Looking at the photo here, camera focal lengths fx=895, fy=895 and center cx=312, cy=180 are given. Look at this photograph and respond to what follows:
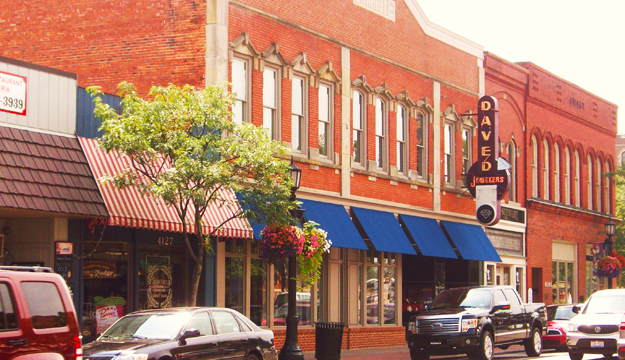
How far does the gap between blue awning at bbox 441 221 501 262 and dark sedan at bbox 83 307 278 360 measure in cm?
1508

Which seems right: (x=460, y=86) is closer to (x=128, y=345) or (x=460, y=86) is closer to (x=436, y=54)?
(x=436, y=54)

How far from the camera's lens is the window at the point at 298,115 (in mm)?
23000

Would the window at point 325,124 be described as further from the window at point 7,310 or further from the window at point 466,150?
the window at point 7,310

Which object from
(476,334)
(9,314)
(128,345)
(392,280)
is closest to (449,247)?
(392,280)

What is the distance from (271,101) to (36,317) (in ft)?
42.5

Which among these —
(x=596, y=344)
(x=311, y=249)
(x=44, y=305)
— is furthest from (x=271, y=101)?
(x=44, y=305)

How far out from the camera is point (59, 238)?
16344 millimetres

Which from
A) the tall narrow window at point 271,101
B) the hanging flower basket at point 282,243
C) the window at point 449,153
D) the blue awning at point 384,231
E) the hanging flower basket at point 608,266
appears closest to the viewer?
the hanging flower basket at point 282,243

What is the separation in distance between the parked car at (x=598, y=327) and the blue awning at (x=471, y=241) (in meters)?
7.91

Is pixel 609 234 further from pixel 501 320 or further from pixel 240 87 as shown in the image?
pixel 240 87

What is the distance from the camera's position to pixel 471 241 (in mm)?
29844

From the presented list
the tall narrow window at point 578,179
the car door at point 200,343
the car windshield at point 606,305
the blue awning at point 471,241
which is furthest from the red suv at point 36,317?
the tall narrow window at point 578,179

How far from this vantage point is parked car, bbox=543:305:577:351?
24453 millimetres

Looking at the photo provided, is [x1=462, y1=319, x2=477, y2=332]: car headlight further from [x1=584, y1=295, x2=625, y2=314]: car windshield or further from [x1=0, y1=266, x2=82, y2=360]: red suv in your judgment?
[x1=0, y1=266, x2=82, y2=360]: red suv
